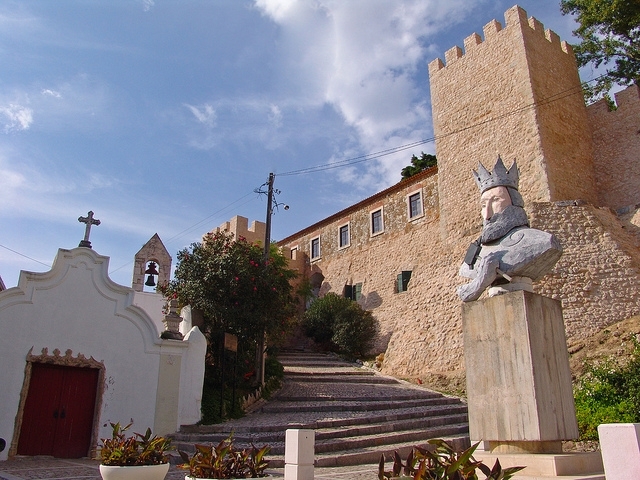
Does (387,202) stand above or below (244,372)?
above

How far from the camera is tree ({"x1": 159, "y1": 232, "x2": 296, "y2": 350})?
13188 mm

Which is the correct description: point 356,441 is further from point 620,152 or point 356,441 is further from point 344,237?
point 344,237

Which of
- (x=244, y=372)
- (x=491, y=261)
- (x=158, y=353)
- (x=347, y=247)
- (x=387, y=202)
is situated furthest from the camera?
(x=347, y=247)

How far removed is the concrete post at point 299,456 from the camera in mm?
5242

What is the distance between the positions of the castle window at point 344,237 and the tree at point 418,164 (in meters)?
5.55

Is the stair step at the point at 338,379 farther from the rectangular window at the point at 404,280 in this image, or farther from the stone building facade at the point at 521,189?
the rectangular window at the point at 404,280

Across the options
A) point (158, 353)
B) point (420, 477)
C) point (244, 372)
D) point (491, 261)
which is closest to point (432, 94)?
point (244, 372)

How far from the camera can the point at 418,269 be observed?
20516 mm

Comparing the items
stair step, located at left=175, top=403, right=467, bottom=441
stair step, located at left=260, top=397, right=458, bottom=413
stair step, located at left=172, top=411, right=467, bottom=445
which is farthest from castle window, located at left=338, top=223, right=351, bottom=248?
stair step, located at left=172, top=411, right=467, bottom=445

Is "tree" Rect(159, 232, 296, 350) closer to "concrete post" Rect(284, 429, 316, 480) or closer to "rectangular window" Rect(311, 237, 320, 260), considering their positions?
"concrete post" Rect(284, 429, 316, 480)

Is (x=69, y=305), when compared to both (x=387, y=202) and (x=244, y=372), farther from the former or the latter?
(x=387, y=202)

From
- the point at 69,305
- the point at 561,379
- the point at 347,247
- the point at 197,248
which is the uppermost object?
the point at 347,247

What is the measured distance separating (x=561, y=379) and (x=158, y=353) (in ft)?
25.9

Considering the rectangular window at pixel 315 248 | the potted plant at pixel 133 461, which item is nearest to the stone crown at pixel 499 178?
the potted plant at pixel 133 461
